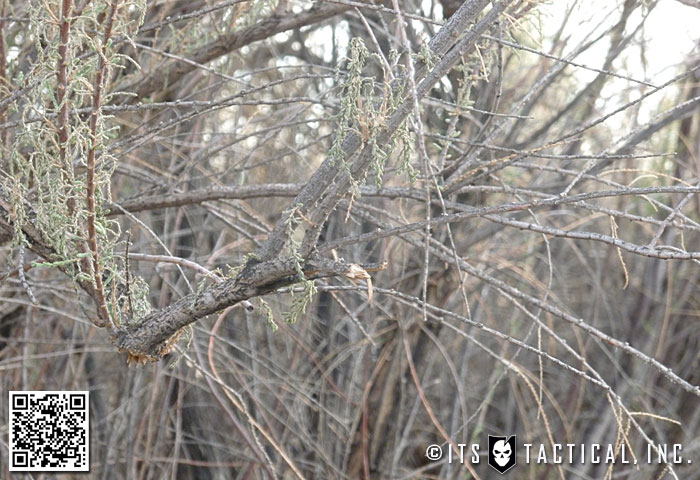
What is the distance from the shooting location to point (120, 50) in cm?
181

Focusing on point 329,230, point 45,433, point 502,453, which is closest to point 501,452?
point 502,453

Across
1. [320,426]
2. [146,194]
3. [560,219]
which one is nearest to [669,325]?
[560,219]

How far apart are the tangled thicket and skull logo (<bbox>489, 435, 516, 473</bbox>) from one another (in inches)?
3.1

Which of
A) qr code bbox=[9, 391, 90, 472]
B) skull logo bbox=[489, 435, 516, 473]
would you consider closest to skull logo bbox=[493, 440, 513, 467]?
Answer: skull logo bbox=[489, 435, 516, 473]

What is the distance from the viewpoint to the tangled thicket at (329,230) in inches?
44.3

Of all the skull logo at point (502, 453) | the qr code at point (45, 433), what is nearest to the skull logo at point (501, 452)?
the skull logo at point (502, 453)

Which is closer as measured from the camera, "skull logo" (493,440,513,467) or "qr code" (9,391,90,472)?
"qr code" (9,391,90,472)

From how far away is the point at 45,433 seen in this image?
1.91 meters

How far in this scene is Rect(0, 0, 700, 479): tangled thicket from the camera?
3.69 ft

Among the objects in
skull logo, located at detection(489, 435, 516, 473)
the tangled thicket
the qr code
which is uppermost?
the tangled thicket

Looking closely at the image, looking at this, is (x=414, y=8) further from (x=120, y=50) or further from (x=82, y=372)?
(x=82, y=372)

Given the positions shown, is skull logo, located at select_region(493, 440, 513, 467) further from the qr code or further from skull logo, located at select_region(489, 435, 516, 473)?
the qr code

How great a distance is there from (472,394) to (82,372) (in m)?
1.65

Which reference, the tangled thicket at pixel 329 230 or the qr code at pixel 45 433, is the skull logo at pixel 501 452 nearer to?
the tangled thicket at pixel 329 230
